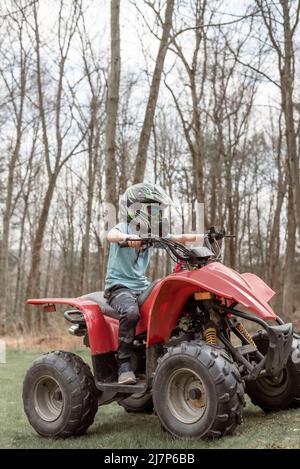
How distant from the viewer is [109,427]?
18.7 feet

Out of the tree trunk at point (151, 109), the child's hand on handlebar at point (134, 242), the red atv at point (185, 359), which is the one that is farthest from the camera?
the tree trunk at point (151, 109)

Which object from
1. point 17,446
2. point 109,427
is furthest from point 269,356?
point 17,446

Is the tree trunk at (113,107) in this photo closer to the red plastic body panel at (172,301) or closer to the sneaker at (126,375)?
the red plastic body panel at (172,301)

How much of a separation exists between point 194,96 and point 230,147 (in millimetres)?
7718

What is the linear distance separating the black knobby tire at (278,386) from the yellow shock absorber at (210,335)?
793 millimetres

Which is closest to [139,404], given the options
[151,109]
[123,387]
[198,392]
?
[123,387]

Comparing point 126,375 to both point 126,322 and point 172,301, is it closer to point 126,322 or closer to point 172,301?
point 126,322

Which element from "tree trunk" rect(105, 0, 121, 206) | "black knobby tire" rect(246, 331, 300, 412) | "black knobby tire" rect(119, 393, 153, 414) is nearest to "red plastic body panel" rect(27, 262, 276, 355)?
"black knobby tire" rect(246, 331, 300, 412)

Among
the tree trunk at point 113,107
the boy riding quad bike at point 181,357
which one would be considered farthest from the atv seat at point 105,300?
the tree trunk at point 113,107

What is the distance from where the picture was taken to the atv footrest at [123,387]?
199 inches

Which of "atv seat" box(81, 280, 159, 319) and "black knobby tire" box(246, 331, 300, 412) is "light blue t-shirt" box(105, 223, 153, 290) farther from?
"black knobby tire" box(246, 331, 300, 412)

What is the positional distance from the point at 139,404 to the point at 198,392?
5.61ft

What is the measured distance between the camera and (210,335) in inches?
195

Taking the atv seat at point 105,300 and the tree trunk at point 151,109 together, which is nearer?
the atv seat at point 105,300
